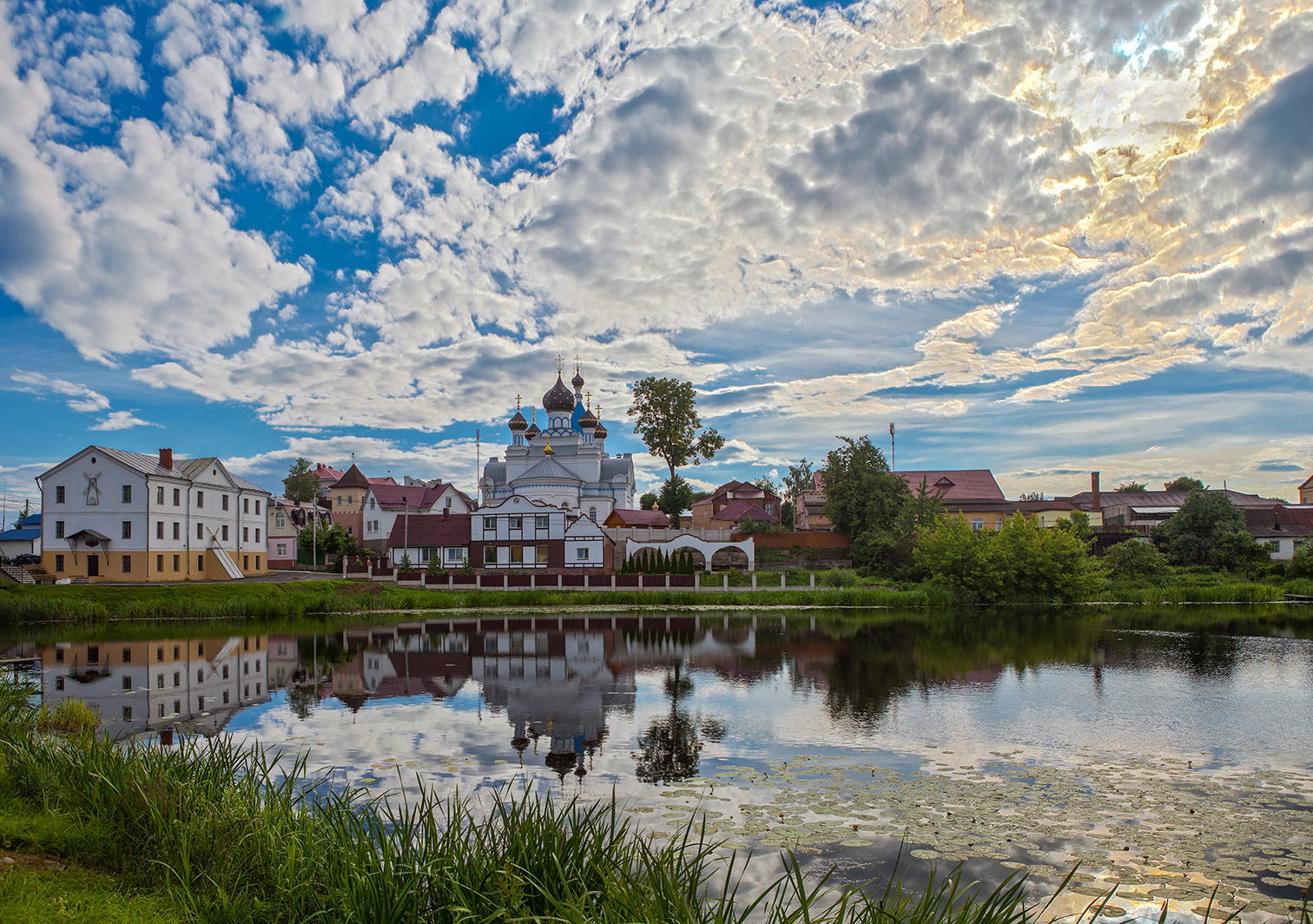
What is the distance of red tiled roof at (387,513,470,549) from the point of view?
5338 cm

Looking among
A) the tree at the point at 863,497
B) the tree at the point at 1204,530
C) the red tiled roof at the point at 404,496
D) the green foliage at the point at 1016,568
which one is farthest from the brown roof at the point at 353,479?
the tree at the point at 1204,530

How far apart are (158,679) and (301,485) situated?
72.0 m

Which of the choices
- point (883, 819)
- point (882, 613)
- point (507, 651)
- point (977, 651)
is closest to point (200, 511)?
point (507, 651)

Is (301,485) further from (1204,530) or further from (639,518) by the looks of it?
(1204,530)

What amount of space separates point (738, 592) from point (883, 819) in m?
33.2

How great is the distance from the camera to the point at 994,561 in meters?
40.2

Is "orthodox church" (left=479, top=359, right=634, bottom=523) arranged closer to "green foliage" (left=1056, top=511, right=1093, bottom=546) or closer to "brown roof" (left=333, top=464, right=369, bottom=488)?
"brown roof" (left=333, top=464, right=369, bottom=488)

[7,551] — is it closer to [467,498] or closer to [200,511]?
[200,511]

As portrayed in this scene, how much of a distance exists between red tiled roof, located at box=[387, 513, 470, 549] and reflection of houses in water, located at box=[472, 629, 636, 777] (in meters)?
26.0

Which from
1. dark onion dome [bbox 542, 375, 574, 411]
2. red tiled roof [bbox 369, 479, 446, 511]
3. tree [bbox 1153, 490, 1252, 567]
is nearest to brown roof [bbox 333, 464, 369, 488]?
red tiled roof [bbox 369, 479, 446, 511]

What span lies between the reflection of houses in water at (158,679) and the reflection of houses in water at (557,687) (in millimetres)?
5124

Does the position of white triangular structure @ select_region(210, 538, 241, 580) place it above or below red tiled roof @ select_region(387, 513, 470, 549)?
below

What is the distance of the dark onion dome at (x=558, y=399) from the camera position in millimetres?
67375

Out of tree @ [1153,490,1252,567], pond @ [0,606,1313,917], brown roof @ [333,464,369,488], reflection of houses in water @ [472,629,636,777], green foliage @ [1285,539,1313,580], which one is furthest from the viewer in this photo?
brown roof @ [333,464,369,488]
